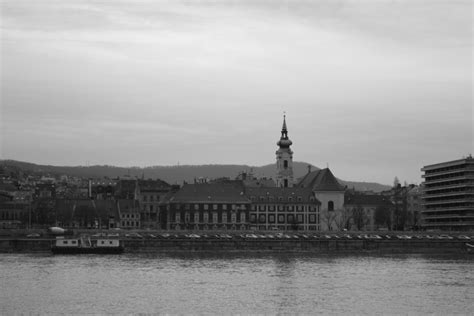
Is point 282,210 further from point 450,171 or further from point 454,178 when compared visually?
point 450,171

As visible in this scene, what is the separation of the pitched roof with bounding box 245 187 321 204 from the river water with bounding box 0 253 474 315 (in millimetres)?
71092

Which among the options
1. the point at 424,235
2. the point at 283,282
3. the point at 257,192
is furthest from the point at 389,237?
the point at 283,282

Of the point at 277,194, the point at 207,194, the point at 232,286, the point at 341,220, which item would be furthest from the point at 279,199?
the point at 232,286

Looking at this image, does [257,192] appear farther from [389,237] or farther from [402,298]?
[402,298]

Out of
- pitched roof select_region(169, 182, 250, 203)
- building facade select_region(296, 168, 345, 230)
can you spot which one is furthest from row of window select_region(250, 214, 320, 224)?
pitched roof select_region(169, 182, 250, 203)

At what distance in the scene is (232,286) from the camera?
235 feet

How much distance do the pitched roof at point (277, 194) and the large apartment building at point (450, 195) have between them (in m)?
27.2

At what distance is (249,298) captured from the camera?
6366 cm

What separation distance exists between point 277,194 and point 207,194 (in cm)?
1565

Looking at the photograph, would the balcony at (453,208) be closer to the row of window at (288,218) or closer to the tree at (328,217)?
the tree at (328,217)

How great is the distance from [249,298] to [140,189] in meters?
138

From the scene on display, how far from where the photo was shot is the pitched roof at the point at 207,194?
17025 centimetres

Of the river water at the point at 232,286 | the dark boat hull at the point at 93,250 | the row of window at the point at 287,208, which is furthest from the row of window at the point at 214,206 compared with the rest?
the river water at the point at 232,286

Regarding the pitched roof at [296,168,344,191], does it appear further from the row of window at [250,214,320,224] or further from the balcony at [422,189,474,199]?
the balcony at [422,189,474,199]
